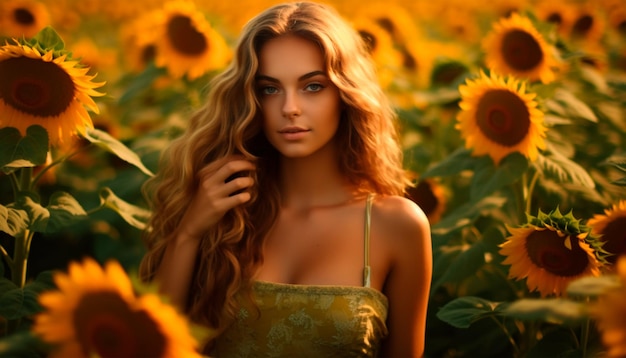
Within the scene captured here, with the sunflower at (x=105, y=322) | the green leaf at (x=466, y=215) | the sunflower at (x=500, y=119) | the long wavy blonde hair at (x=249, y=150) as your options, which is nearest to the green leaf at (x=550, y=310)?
the sunflower at (x=105, y=322)

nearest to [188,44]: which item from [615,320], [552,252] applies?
[552,252]

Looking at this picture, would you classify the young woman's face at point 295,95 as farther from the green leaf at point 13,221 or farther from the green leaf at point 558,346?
the green leaf at point 558,346

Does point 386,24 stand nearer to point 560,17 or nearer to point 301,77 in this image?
point 560,17

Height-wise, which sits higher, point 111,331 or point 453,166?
→ point 453,166

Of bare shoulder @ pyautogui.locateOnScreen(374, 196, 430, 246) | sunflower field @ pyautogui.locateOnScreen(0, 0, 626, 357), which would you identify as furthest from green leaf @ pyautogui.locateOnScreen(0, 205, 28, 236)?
bare shoulder @ pyautogui.locateOnScreen(374, 196, 430, 246)

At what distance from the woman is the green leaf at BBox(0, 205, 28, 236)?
394 mm

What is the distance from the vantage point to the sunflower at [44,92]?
194 centimetres

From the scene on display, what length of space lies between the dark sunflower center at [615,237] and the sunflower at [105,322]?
128cm

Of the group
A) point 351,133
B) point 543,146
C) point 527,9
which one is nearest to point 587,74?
point 527,9

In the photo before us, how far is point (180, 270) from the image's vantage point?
212 cm

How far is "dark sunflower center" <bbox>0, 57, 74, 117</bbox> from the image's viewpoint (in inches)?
76.6

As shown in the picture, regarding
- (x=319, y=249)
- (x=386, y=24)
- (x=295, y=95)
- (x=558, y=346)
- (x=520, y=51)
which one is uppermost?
(x=386, y=24)

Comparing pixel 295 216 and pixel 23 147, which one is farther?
pixel 295 216

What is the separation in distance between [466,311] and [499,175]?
58 centimetres
